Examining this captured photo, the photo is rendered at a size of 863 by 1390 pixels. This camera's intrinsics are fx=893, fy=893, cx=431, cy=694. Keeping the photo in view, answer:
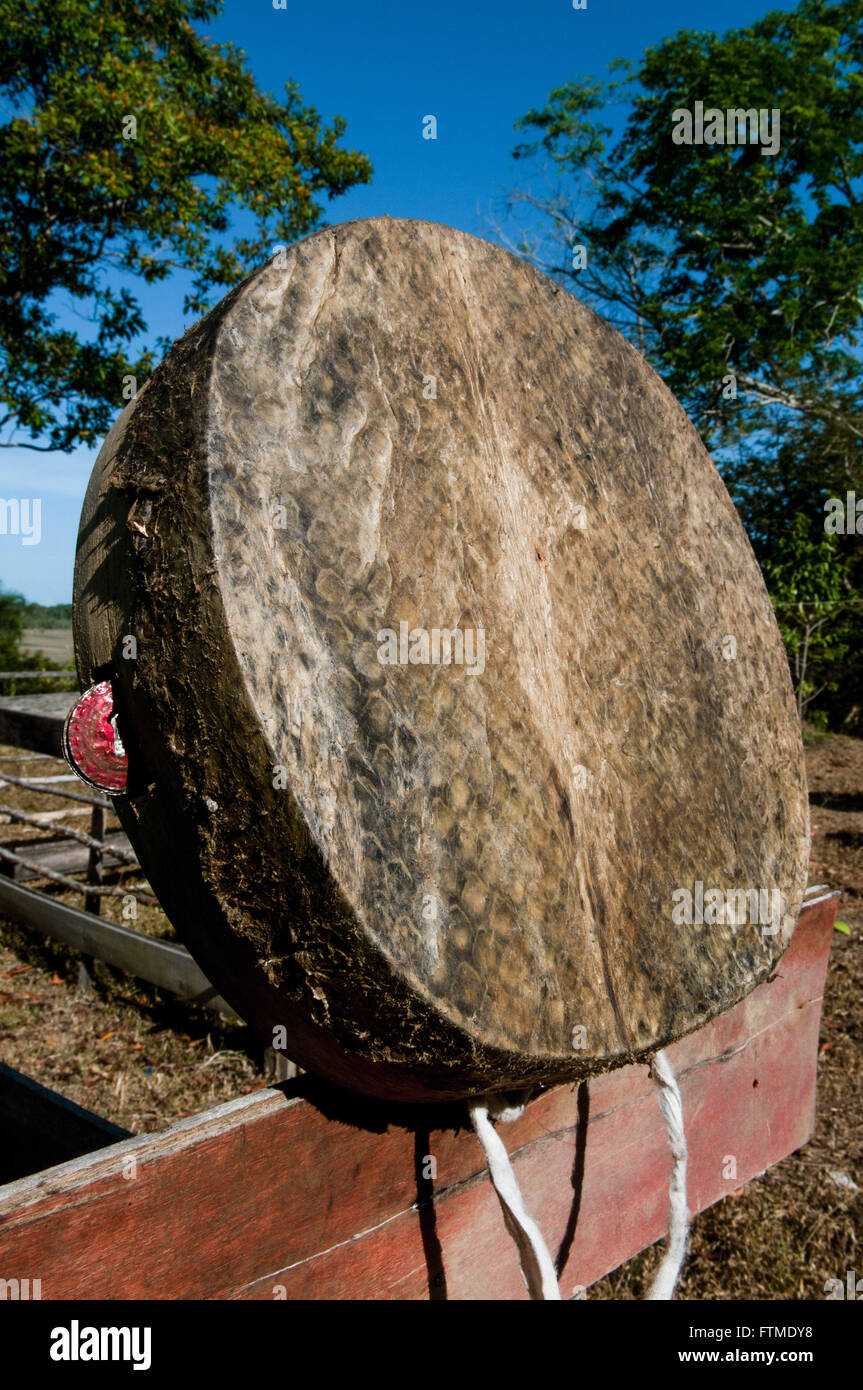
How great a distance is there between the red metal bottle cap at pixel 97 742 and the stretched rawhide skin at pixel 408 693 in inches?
0.7

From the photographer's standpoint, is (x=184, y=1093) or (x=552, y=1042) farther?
(x=184, y=1093)

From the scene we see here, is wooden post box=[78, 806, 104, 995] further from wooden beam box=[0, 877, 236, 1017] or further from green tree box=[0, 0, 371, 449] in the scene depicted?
green tree box=[0, 0, 371, 449]

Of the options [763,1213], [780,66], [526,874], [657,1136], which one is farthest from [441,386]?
[780,66]

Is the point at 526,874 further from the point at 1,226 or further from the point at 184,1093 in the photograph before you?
the point at 1,226

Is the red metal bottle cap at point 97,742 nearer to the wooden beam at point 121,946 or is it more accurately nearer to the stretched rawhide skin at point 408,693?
the stretched rawhide skin at point 408,693

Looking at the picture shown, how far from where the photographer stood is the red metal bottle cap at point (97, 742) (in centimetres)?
92

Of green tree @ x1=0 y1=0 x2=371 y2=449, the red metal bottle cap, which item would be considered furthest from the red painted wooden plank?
green tree @ x1=0 y1=0 x2=371 y2=449

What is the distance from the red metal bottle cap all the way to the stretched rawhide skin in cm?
2

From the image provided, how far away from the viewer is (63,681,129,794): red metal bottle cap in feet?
3.01

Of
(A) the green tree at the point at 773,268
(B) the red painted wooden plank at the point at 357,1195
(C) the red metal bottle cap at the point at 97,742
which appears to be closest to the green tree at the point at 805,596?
(A) the green tree at the point at 773,268

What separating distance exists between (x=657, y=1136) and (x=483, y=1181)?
45cm

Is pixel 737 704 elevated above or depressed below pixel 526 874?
above

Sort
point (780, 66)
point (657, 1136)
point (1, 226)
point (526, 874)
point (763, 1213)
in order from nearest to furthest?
point (526, 874)
point (657, 1136)
point (763, 1213)
point (1, 226)
point (780, 66)

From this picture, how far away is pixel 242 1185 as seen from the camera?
0.99m
